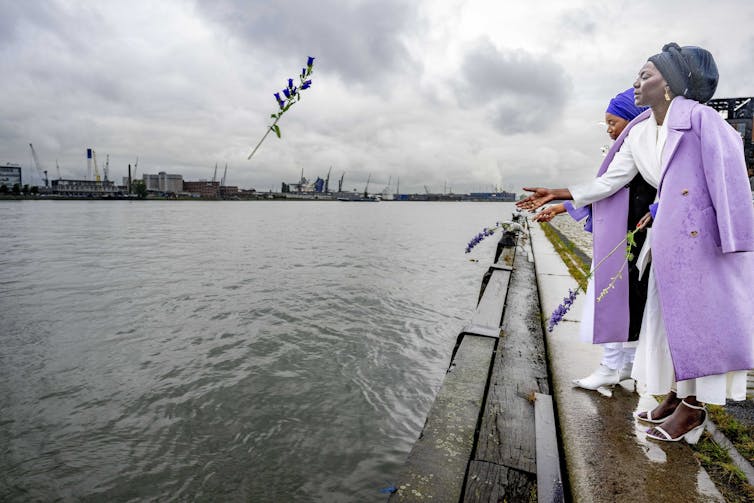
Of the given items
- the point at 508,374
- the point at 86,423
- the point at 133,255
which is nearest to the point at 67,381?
the point at 86,423

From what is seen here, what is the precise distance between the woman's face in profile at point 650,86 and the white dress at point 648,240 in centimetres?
15

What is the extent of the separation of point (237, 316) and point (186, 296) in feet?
8.30

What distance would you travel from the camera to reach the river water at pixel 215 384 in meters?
3.70

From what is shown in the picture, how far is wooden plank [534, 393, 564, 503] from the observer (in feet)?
6.56

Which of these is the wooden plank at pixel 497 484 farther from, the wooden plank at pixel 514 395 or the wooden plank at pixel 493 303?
the wooden plank at pixel 493 303

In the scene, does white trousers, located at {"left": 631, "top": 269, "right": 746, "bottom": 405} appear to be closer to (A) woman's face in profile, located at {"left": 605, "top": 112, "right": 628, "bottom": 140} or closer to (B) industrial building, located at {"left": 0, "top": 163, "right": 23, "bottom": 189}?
(A) woman's face in profile, located at {"left": 605, "top": 112, "right": 628, "bottom": 140}

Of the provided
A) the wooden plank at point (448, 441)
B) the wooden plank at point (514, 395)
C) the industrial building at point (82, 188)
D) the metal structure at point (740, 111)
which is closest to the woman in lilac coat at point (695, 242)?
the wooden plank at point (514, 395)

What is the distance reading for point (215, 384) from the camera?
539cm

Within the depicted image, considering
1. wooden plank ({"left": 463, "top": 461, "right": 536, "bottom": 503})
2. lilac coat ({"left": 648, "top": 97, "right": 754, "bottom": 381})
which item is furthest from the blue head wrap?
wooden plank ({"left": 463, "top": 461, "right": 536, "bottom": 503})

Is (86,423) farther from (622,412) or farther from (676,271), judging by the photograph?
(676,271)

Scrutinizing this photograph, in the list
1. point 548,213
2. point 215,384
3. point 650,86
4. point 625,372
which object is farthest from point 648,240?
point 215,384

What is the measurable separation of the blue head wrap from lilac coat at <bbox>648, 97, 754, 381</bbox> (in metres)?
0.68

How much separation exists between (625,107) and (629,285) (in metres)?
1.30

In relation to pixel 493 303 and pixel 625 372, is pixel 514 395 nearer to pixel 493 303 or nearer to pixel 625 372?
pixel 625 372
